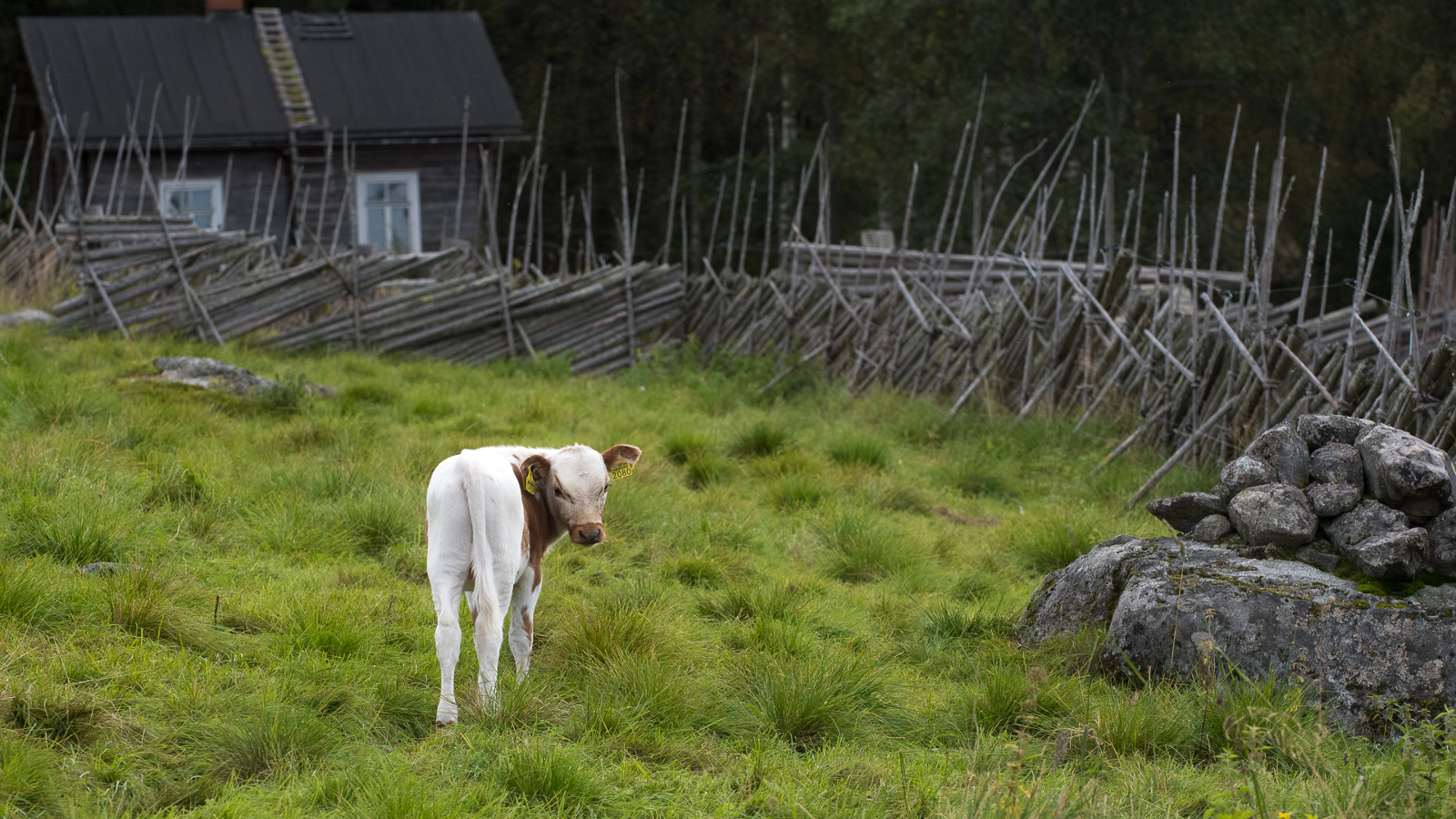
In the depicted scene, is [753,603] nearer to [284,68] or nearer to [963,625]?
[963,625]

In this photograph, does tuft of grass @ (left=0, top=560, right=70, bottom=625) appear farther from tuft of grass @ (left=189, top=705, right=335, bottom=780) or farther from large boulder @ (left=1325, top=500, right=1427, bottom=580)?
large boulder @ (left=1325, top=500, right=1427, bottom=580)

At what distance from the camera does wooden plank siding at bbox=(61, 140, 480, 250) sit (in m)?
16.1

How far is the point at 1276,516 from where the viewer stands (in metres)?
4.03

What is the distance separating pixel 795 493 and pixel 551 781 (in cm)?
336

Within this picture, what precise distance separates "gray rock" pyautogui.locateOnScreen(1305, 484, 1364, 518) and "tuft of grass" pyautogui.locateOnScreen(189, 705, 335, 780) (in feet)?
10.4

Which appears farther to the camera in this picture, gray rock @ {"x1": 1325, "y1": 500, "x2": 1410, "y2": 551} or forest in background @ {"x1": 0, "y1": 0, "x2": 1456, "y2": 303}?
forest in background @ {"x1": 0, "y1": 0, "x2": 1456, "y2": 303}

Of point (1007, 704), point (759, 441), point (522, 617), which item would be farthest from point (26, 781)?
point (759, 441)

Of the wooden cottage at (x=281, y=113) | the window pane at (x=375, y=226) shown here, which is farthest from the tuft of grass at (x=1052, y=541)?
the window pane at (x=375, y=226)

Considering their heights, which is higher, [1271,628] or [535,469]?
[535,469]

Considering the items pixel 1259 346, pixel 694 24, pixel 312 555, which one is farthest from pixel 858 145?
pixel 312 555

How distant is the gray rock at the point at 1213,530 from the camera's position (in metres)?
4.29

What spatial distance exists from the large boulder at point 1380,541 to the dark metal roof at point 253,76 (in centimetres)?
1474

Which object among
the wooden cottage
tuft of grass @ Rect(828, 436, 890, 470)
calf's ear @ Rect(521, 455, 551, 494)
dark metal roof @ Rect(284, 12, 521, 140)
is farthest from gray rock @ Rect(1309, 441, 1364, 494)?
dark metal roof @ Rect(284, 12, 521, 140)

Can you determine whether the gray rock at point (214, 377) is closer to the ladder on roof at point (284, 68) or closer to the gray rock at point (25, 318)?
the gray rock at point (25, 318)
